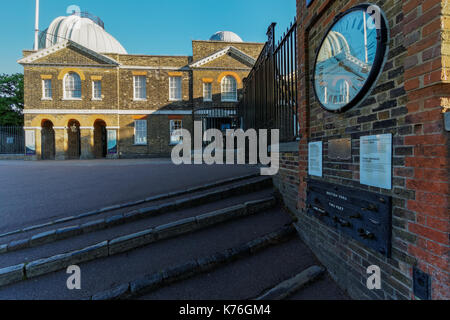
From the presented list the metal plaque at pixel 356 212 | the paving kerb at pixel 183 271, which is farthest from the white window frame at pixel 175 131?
the metal plaque at pixel 356 212

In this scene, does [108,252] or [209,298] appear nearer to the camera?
[209,298]

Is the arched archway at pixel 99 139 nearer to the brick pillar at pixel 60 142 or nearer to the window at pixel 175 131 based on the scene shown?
the brick pillar at pixel 60 142

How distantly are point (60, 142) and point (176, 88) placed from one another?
33.3 ft

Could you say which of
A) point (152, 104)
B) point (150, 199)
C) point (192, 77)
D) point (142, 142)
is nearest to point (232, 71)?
point (192, 77)

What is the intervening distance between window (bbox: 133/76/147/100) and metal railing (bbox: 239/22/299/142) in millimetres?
14812

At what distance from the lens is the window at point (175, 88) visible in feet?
59.3

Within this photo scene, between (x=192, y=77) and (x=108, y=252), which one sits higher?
(x=192, y=77)

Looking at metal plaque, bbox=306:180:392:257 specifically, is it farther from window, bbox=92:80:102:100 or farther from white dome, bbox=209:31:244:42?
white dome, bbox=209:31:244:42

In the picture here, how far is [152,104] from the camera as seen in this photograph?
17.8 m

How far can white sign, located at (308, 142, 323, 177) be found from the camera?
251 centimetres

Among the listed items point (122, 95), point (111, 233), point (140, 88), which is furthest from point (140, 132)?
point (111, 233)

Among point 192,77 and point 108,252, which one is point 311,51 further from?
point 192,77

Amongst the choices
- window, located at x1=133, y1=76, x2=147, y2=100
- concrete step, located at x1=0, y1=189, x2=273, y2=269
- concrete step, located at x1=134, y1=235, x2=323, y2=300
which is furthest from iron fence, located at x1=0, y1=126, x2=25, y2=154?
concrete step, located at x1=134, y1=235, x2=323, y2=300
